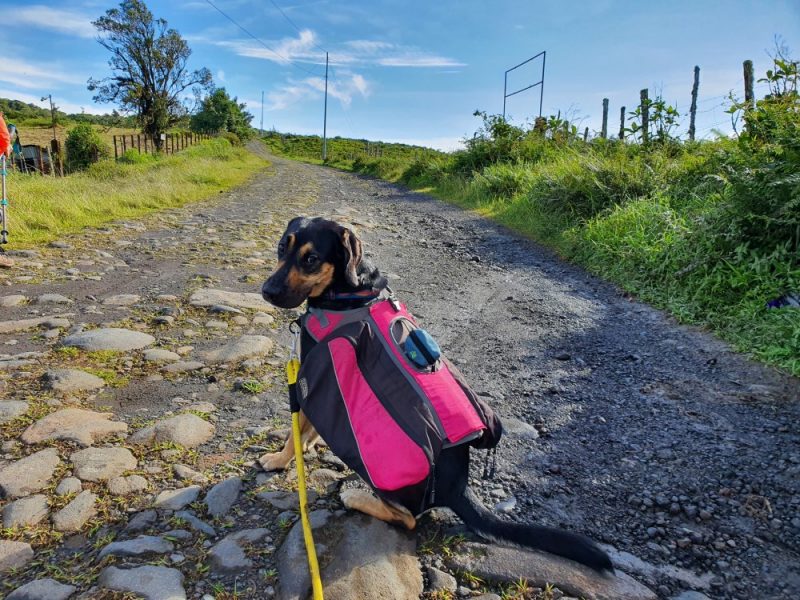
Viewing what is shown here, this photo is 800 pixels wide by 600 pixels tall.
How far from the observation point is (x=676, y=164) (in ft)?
28.2

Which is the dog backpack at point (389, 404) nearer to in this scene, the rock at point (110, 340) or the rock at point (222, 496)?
the rock at point (222, 496)

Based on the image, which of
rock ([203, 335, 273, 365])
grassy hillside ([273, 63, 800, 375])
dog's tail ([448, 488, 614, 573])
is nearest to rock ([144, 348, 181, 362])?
rock ([203, 335, 273, 365])

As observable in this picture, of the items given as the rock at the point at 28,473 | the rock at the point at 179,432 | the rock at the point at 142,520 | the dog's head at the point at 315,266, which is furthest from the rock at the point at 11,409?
the dog's head at the point at 315,266

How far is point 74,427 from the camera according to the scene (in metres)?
2.67

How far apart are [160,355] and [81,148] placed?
22.1m

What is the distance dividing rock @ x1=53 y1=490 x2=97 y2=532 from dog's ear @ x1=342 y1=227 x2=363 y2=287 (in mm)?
1466

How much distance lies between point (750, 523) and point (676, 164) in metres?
7.81

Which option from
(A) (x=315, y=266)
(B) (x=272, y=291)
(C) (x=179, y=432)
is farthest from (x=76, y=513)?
(A) (x=315, y=266)

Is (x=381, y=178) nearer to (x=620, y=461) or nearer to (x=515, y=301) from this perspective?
(x=515, y=301)

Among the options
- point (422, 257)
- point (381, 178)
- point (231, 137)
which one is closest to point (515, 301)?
point (422, 257)

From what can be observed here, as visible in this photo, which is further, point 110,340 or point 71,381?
point 110,340

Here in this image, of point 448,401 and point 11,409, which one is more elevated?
point 448,401

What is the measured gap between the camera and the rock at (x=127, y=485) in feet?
7.44

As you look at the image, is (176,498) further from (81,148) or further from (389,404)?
(81,148)
